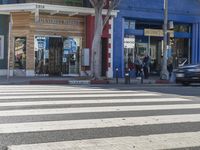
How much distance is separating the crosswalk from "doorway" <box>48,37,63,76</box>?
16.5 m

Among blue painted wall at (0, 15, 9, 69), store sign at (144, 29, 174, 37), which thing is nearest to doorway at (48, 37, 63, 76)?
blue painted wall at (0, 15, 9, 69)

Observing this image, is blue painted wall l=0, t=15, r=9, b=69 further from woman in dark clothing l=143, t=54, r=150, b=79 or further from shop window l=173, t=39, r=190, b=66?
shop window l=173, t=39, r=190, b=66

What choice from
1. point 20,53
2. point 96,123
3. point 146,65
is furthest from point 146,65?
point 96,123

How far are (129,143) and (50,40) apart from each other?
915 inches

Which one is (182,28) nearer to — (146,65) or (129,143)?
(146,65)

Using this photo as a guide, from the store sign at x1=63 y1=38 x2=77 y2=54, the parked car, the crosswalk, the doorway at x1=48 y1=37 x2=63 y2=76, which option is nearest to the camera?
the crosswalk

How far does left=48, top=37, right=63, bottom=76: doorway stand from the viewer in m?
31.1

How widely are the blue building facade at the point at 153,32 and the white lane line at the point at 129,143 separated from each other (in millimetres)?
23904

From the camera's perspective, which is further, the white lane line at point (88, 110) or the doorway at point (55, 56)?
the doorway at point (55, 56)

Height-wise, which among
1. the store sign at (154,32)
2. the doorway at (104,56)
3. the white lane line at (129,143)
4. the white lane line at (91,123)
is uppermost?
the store sign at (154,32)

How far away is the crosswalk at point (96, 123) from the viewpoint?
8039 mm

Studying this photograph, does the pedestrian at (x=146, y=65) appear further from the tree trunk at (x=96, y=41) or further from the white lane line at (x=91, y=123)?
the white lane line at (x=91, y=123)

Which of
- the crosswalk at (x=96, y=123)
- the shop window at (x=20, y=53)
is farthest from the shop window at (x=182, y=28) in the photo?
the crosswalk at (x=96, y=123)

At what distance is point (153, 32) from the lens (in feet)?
113
